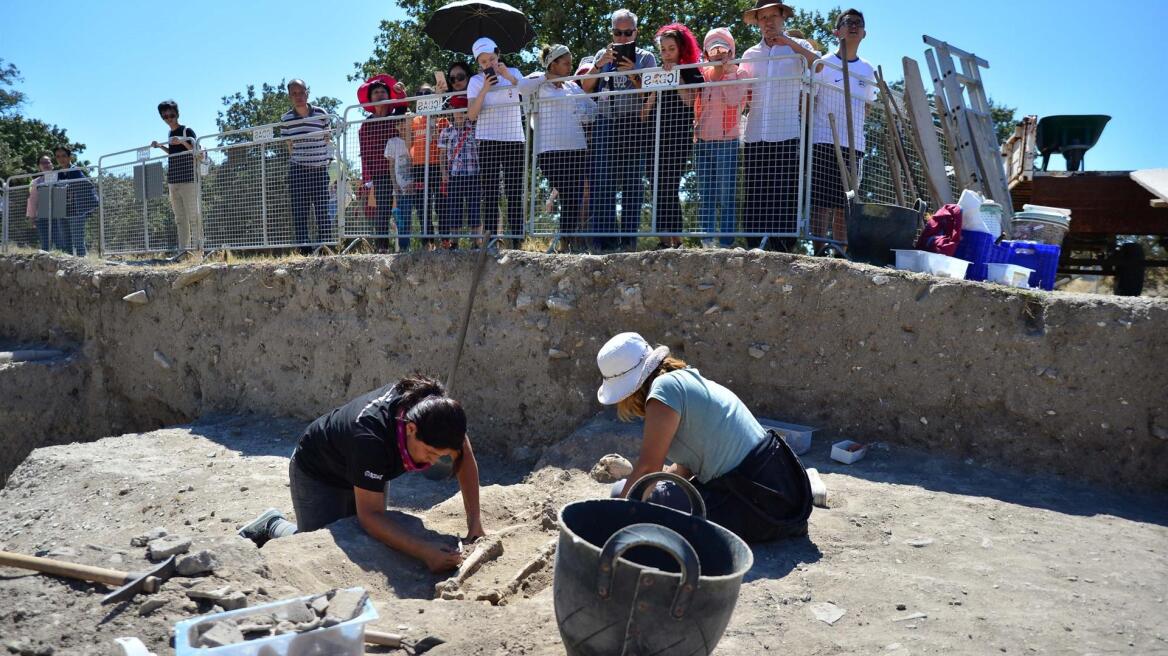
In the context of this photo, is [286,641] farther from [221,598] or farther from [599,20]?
[599,20]

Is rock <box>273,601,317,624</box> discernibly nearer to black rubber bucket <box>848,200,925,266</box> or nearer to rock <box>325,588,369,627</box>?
rock <box>325,588,369,627</box>

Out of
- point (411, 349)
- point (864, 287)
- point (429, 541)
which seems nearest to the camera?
point (429, 541)

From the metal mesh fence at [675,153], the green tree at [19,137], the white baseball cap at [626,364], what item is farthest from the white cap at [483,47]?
the green tree at [19,137]

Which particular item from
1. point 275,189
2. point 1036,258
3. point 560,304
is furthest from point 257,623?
point 275,189

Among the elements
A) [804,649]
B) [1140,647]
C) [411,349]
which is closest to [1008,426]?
[1140,647]

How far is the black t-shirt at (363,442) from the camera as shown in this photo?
454cm

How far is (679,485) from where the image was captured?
346 cm

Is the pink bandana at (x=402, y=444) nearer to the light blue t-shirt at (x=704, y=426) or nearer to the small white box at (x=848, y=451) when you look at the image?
the light blue t-shirt at (x=704, y=426)

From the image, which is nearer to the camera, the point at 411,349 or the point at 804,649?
the point at 804,649

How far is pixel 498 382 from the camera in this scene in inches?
316

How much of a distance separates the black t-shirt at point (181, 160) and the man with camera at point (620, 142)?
20.1 ft

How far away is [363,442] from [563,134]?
4205 mm

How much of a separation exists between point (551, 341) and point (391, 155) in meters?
2.82

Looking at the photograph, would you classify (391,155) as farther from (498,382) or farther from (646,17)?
(646,17)
